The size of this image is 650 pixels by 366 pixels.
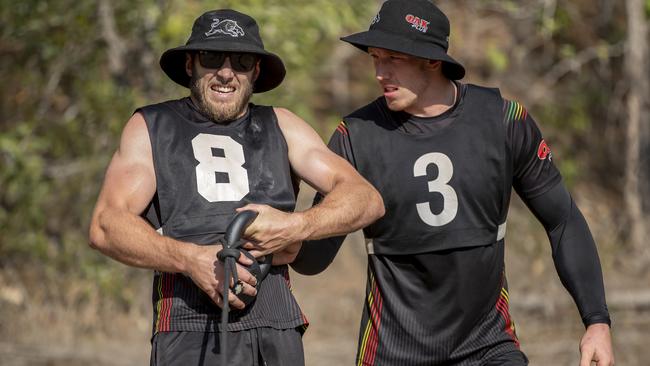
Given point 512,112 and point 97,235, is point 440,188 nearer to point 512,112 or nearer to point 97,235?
point 512,112

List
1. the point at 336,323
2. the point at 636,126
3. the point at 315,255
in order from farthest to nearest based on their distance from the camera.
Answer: the point at 636,126
the point at 336,323
the point at 315,255

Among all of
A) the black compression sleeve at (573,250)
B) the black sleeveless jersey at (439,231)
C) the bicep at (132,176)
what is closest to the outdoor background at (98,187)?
the black sleeveless jersey at (439,231)

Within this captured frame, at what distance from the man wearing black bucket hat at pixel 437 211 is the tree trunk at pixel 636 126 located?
6280 millimetres

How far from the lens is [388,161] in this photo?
4.32m

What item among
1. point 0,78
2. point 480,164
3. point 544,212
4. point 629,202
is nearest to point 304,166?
point 480,164

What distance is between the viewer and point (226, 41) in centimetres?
391

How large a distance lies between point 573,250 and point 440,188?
0.58 meters

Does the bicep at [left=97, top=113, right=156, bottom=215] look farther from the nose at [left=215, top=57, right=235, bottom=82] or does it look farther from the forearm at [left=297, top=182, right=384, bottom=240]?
the forearm at [left=297, top=182, right=384, bottom=240]

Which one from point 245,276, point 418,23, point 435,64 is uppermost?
point 418,23

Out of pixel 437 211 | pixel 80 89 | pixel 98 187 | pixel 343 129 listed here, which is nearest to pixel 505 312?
pixel 437 211

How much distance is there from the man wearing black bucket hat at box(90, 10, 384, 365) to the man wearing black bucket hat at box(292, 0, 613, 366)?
32cm

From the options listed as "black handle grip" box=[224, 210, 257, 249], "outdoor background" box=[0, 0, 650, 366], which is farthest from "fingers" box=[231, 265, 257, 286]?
"outdoor background" box=[0, 0, 650, 366]

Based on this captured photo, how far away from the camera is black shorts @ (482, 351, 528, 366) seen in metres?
4.22

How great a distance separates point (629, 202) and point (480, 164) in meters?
6.61
